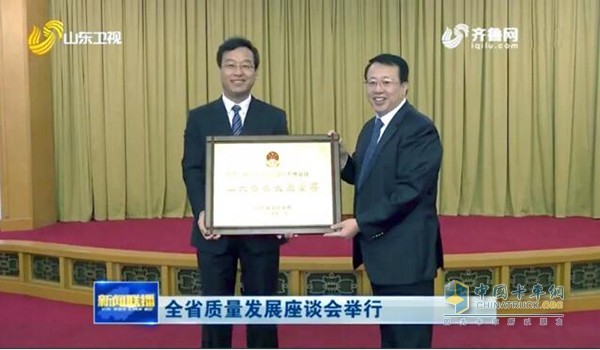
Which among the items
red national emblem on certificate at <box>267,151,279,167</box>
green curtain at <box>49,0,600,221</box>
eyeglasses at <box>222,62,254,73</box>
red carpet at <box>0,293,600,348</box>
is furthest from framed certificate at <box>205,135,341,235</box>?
green curtain at <box>49,0,600,221</box>

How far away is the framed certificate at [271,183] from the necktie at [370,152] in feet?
0.29

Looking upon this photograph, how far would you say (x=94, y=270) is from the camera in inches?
128

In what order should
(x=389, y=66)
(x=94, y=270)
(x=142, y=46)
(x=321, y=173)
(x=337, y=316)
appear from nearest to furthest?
1. (x=389, y=66)
2. (x=321, y=173)
3. (x=337, y=316)
4. (x=94, y=270)
5. (x=142, y=46)

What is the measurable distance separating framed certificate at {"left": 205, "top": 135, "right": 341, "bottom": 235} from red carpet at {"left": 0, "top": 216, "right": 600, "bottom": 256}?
4.94 ft

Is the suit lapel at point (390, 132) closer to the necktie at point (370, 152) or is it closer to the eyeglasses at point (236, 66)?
the necktie at point (370, 152)

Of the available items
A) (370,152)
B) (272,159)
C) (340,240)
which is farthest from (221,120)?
(340,240)

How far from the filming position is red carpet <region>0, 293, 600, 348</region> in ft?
8.69

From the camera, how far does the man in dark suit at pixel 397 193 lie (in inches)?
71.9

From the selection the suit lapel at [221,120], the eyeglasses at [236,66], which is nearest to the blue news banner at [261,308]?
the suit lapel at [221,120]

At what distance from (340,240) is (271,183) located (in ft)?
6.38

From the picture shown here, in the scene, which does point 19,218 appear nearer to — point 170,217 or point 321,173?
point 170,217

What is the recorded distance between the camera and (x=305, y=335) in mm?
2797

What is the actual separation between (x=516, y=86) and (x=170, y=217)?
2.71 m

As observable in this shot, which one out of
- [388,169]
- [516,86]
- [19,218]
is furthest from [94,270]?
[516,86]
